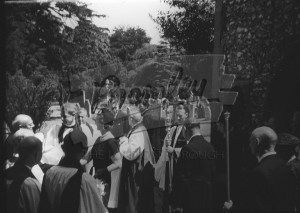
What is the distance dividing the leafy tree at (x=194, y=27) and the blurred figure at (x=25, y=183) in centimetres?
145

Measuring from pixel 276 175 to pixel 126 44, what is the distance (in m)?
1.71

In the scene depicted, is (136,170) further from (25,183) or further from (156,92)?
(25,183)

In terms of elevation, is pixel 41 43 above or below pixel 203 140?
above

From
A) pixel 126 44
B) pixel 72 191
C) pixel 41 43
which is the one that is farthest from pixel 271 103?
pixel 41 43

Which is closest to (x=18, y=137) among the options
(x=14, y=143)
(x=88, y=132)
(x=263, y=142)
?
(x=14, y=143)

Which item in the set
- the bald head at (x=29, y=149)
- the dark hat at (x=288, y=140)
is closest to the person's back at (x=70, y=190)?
the bald head at (x=29, y=149)

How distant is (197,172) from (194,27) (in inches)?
46.0

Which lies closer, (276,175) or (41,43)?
(276,175)

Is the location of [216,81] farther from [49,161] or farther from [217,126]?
[49,161]

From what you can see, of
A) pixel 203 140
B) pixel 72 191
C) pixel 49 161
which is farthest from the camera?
pixel 49 161

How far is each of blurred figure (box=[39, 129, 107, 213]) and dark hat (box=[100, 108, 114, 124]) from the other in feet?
2.70

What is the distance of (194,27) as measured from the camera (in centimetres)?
340

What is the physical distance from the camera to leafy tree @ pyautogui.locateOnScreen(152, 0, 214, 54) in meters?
3.37

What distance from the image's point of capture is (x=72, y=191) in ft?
8.74
